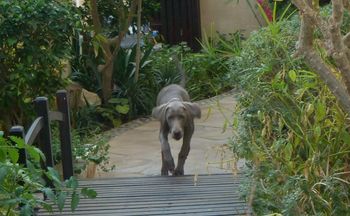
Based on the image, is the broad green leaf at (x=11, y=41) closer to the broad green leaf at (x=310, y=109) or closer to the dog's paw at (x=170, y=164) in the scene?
the dog's paw at (x=170, y=164)

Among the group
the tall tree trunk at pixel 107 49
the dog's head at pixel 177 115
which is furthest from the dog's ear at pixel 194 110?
the tall tree trunk at pixel 107 49

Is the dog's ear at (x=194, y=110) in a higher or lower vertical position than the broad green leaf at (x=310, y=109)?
lower

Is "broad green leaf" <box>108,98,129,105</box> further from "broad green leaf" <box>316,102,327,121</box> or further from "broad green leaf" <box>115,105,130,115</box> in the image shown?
"broad green leaf" <box>316,102,327,121</box>

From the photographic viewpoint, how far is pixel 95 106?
35.3 feet

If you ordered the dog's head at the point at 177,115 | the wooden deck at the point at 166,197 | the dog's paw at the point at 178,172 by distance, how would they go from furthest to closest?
the dog's paw at the point at 178,172 < the dog's head at the point at 177,115 < the wooden deck at the point at 166,197

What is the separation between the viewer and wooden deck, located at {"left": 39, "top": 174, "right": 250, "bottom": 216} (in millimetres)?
4406

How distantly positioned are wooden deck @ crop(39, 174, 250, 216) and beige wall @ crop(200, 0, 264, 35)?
9.91m

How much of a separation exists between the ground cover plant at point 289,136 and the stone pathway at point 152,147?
220 cm

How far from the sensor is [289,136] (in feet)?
13.1

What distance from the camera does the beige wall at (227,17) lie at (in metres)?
15.5

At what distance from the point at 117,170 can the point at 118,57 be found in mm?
3775

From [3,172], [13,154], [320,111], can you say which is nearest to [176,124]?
[320,111]

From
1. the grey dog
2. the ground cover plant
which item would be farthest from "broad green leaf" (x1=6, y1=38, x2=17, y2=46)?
the ground cover plant

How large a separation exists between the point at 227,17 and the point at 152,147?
735cm
